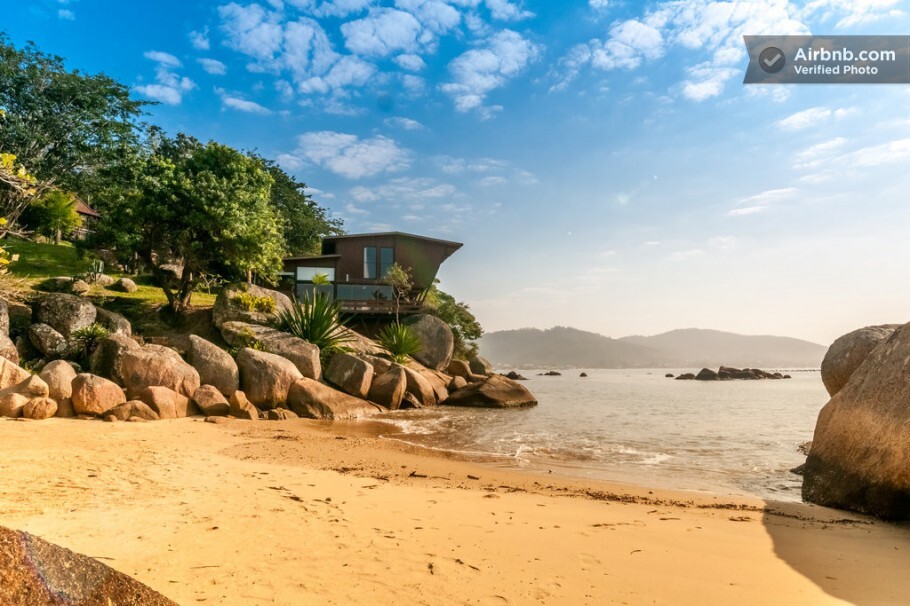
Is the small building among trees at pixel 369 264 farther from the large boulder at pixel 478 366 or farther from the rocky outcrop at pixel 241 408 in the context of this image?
the rocky outcrop at pixel 241 408

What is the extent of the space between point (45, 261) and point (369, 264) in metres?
16.9

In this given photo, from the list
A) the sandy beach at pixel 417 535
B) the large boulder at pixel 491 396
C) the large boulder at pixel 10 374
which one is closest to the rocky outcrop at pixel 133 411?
the large boulder at pixel 10 374

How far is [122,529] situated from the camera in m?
4.01

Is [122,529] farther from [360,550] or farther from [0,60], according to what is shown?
[0,60]

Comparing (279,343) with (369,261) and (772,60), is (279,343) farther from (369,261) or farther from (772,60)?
(369,261)

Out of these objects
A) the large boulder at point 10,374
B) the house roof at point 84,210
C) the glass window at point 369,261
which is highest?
the house roof at point 84,210

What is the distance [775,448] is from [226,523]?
1187 cm

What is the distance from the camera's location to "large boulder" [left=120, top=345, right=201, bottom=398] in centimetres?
1194

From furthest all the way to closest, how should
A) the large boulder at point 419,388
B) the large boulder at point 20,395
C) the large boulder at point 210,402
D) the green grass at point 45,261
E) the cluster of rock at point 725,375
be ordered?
the cluster of rock at point 725,375 → the green grass at point 45,261 → the large boulder at point 419,388 → the large boulder at point 210,402 → the large boulder at point 20,395

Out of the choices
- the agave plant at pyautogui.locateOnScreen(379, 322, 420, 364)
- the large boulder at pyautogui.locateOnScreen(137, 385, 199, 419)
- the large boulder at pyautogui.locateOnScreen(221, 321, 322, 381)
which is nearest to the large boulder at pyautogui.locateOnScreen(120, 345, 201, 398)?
the large boulder at pyautogui.locateOnScreen(137, 385, 199, 419)

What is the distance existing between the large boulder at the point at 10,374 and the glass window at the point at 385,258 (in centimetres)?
2179

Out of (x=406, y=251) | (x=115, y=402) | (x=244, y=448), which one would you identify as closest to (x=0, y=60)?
(x=406, y=251)

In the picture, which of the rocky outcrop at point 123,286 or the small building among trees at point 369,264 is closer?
the rocky outcrop at point 123,286

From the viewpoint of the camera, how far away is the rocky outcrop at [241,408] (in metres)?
12.3
